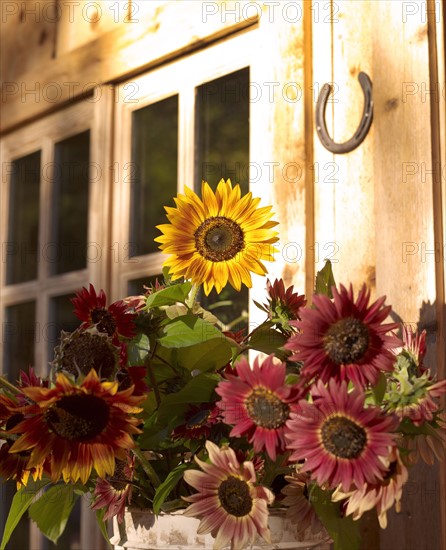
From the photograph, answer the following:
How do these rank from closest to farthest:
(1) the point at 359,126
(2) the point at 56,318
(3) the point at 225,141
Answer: (1) the point at 359,126 → (2) the point at 56,318 → (3) the point at 225,141

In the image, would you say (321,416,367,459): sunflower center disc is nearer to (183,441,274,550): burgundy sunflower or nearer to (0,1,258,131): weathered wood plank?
(183,441,274,550): burgundy sunflower

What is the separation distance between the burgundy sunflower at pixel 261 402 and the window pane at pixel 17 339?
61.2 inches

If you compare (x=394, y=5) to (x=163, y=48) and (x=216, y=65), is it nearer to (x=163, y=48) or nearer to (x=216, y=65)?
(x=216, y=65)

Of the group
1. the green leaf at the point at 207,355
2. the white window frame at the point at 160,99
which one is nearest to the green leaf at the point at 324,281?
the green leaf at the point at 207,355

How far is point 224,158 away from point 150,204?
1.41 ft

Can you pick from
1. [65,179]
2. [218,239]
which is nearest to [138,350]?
[218,239]

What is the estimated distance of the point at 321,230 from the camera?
141cm

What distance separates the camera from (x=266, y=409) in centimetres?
78

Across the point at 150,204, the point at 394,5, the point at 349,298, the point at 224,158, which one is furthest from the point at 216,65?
the point at 349,298

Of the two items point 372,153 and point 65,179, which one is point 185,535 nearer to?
point 372,153

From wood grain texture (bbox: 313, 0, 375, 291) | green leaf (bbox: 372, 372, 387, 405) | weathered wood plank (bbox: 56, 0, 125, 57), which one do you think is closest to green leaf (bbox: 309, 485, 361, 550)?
green leaf (bbox: 372, 372, 387, 405)

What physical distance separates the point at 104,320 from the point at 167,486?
174 mm

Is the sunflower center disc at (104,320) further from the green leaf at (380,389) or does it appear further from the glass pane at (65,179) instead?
the glass pane at (65,179)

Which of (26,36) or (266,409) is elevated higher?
(26,36)
